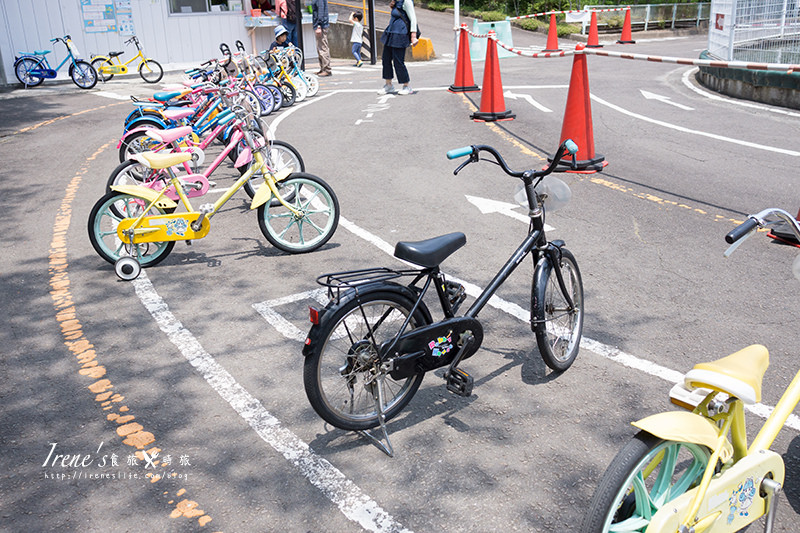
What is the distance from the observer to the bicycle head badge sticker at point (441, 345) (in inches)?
149

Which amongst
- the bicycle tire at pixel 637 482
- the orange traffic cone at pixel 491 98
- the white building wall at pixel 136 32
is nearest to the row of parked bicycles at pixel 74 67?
the white building wall at pixel 136 32

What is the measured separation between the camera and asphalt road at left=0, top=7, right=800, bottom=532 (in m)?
3.33

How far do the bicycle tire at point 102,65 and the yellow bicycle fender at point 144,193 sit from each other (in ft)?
45.1

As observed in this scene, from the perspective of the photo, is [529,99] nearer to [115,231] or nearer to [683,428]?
[115,231]

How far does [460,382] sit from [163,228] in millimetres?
3333

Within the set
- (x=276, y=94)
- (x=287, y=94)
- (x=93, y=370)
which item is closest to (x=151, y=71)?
(x=287, y=94)

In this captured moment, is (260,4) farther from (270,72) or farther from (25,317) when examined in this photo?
(25,317)

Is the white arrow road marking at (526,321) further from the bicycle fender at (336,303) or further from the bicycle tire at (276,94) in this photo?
the bicycle tire at (276,94)

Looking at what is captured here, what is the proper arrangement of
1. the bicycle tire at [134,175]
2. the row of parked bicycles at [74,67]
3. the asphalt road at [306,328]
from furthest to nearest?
1. the row of parked bicycles at [74,67]
2. the bicycle tire at [134,175]
3. the asphalt road at [306,328]

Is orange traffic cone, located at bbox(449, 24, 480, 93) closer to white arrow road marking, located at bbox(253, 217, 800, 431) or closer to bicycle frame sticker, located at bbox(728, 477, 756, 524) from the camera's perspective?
white arrow road marking, located at bbox(253, 217, 800, 431)

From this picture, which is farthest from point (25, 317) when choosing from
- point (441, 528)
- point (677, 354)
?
point (677, 354)

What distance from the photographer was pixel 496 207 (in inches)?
297

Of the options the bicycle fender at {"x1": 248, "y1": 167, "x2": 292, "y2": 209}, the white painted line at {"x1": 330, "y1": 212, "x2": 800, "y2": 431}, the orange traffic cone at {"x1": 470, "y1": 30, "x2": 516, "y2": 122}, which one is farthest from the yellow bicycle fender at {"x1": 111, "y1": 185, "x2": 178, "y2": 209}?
A: the orange traffic cone at {"x1": 470, "y1": 30, "x2": 516, "y2": 122}

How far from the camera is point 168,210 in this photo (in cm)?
619
